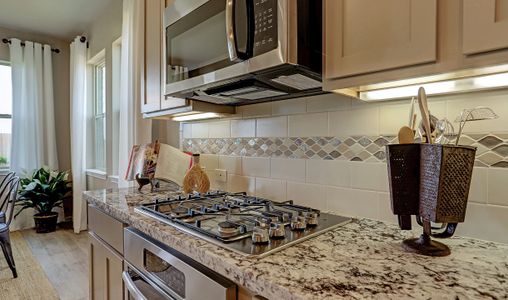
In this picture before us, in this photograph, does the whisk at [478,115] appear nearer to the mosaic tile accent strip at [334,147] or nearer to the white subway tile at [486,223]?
the mosaic tile accent strip at [334,147]

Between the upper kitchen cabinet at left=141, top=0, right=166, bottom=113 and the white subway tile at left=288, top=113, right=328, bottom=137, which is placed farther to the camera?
the upper kitchen cabinet at left=141, top=0, right=166, bottom=113

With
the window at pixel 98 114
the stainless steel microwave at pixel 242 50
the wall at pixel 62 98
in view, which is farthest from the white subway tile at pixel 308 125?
the wall at pixel 62 98

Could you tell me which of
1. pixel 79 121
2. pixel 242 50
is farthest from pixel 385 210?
pixel 79 121

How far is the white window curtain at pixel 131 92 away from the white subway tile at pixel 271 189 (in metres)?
1.18

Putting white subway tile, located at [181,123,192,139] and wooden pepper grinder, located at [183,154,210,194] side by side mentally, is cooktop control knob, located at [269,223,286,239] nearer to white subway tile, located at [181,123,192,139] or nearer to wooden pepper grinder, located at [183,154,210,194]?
wooden pepper grinder, located at [183,154,210,194]

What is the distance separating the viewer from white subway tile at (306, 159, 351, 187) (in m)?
1.17

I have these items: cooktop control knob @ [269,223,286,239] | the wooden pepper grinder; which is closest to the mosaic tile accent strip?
the wooden pepper grinder

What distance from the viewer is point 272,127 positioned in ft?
4.75

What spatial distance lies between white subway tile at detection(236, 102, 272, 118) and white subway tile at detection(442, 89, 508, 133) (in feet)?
2.47

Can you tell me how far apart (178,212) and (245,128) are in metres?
0.63

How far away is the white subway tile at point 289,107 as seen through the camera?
1.32 m

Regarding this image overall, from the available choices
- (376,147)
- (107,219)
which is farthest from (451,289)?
(107,219)

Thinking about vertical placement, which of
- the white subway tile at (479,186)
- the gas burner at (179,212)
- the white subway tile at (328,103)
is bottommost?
the gas burner at (179,212)

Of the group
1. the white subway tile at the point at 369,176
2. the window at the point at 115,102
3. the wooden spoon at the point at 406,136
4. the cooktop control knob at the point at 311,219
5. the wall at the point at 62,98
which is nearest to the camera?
the wooden spoon at the point at 406,136
